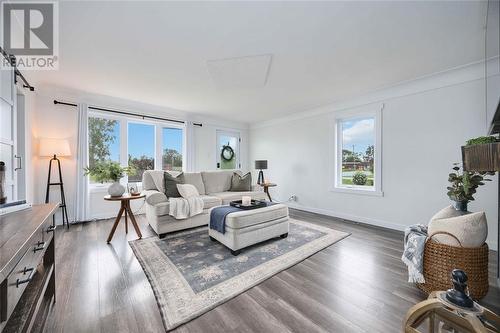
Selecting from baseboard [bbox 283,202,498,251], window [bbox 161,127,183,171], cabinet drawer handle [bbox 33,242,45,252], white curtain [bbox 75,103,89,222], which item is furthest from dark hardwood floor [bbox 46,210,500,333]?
window [bbox 161,127,183,171]

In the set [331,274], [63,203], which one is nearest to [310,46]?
[331,274]

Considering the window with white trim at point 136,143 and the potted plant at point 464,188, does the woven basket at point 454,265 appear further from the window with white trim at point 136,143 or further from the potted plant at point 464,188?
the window with white trim at point 136,143

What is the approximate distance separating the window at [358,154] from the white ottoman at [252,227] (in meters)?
1.87

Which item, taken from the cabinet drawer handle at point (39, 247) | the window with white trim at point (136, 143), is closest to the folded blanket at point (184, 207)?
the window with white trim at point (136, 143)

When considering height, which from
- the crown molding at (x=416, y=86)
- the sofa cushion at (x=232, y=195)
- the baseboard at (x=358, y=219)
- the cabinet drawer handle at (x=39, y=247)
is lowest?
the baseboard at (x=358, y=219)

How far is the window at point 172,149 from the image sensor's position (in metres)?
4.79

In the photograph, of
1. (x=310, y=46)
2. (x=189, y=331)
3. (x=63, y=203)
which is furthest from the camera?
(x=63, y=203)

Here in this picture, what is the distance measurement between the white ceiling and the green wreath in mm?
2532

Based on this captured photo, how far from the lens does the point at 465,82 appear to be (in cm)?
271

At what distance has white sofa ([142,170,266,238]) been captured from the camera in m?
2.93

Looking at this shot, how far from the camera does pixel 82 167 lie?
364cm

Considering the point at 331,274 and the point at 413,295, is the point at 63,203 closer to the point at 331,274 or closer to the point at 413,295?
the point at 331,274

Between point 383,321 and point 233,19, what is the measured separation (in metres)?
2.70

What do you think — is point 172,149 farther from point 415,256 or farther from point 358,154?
point 415,256
